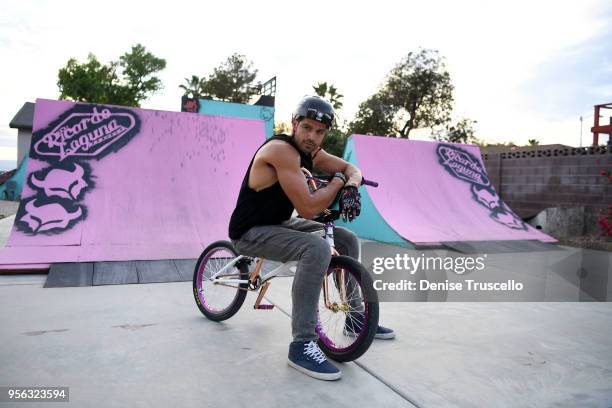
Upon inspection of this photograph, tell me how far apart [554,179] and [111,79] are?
43352 mm

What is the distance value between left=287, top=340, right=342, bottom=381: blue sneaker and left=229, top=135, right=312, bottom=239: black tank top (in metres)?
0.80

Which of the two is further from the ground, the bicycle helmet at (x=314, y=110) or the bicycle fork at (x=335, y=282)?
the bicycle helmet at (x=314, y=110)

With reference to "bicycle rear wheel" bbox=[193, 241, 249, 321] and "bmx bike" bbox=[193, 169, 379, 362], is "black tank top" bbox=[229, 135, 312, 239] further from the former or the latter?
"bicycle rear wheel" bbox=[193, 241, 249, 321]

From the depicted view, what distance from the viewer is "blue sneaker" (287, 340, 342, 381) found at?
2419mm

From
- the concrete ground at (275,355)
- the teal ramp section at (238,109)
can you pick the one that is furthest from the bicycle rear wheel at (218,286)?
the teal ramp section at (238,109)

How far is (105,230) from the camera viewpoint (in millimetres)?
5746

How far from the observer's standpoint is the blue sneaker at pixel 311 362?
2419 millimetres

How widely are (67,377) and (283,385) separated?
1123 millimetres

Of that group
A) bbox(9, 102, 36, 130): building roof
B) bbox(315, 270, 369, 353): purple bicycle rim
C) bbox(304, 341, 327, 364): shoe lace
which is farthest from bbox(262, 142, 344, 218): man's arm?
bbox(9, 102, 36, 130): building roof

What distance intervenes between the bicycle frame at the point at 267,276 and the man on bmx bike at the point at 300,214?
110 millimetres

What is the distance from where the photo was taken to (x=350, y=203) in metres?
2.62

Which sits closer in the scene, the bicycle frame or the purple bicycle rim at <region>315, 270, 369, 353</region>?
the purple bicycle rim at <region>315, 270, 369, 353</region>

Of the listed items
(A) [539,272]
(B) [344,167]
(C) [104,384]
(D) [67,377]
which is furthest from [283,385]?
(A) [539,272]

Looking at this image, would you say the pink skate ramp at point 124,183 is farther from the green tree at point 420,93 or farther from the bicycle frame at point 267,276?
the green tree at point 420,93
